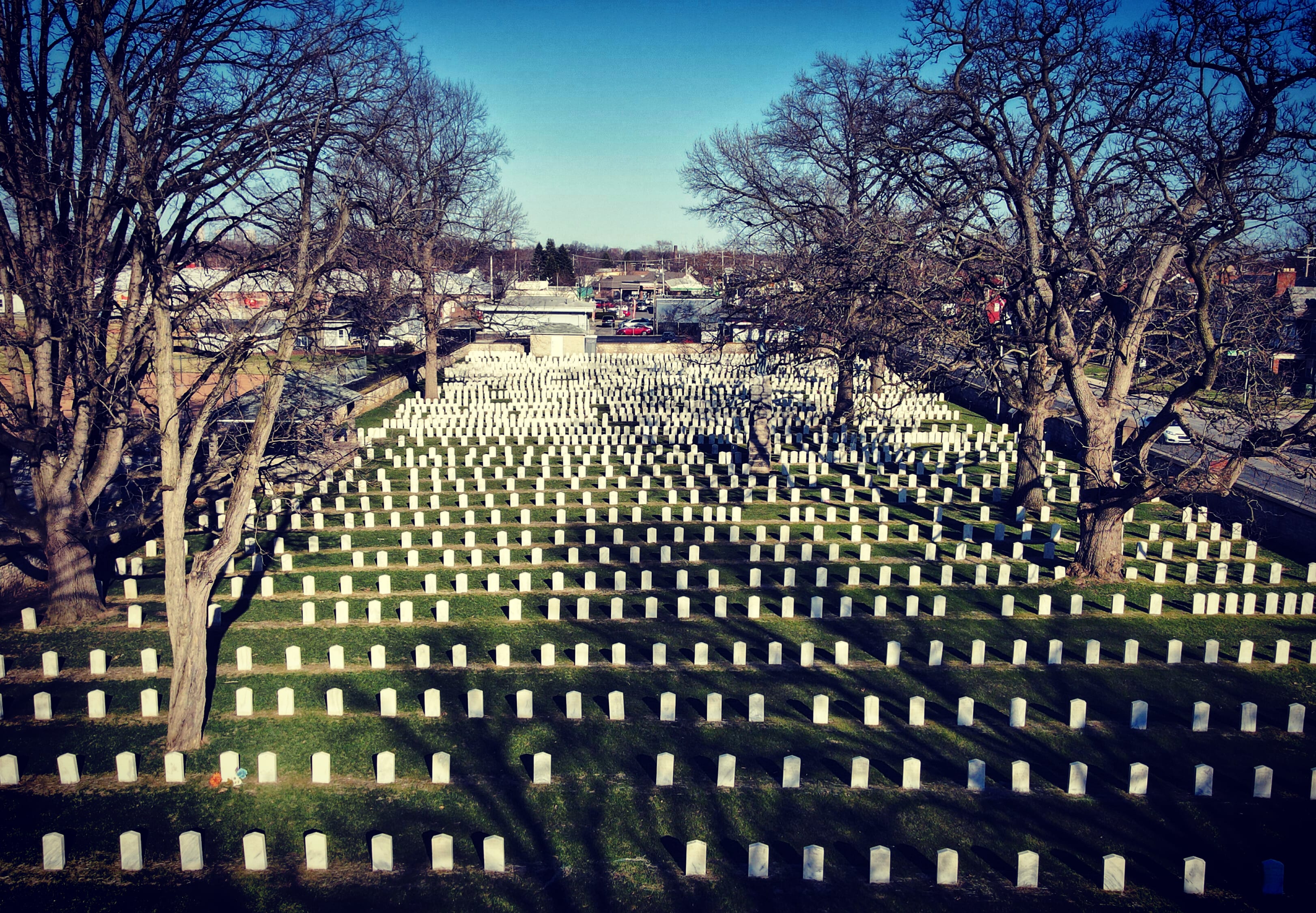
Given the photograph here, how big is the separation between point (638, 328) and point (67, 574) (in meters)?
48.6

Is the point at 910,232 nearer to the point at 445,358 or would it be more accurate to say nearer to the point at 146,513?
the point at 146,513

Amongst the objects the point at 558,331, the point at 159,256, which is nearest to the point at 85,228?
the point at 159,256

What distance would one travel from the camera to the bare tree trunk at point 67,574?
9.95 metres

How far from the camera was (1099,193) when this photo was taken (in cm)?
1324

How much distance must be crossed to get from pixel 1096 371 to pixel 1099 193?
28.8 m

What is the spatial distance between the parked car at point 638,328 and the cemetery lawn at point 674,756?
145 ft

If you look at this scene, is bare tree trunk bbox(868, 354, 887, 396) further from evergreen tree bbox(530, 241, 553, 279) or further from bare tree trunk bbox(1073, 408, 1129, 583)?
evergreen tree bbox(530, 241, 553, 279)

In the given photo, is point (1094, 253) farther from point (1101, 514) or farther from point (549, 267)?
point (549, 267)

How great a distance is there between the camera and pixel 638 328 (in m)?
57.4

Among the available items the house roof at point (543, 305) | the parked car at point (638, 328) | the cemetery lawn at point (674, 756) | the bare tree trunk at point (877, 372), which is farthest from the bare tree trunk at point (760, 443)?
the parked car at point (638, 328)

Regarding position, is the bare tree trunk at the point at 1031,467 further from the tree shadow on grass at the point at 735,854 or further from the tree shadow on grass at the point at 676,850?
the tree shadow on grass at the point at 676,850

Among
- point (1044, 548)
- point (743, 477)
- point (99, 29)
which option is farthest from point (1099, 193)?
point (99, 29)

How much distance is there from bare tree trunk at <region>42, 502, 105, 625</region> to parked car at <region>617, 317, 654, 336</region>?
145ft

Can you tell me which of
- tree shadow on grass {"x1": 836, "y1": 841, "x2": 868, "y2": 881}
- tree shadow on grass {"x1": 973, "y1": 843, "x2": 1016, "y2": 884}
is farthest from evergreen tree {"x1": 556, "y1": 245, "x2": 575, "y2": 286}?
tree shadow on grass {"x1": 973, "y1": 843, "x2": 1016, "y2": 884}
